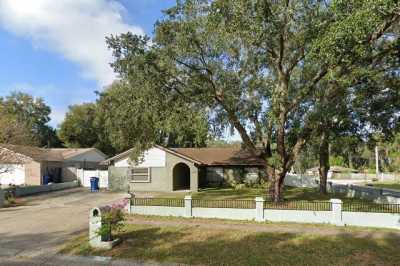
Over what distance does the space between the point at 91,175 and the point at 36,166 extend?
5007 millimetres

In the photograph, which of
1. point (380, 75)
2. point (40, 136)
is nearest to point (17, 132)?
point (380, 75)

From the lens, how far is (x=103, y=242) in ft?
32.3

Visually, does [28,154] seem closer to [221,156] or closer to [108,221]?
[221,156]

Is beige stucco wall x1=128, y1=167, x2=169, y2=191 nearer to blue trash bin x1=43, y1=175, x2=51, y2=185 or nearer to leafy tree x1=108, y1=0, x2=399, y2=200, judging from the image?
blue trash bin x1=43, y1=175, x2=51, y2=185

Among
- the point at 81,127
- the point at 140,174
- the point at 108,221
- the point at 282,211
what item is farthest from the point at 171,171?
the point at 81,127

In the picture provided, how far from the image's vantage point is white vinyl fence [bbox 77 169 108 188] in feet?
103

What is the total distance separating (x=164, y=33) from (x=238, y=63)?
13.8ft

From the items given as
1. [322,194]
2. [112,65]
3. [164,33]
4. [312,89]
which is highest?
[164,33]

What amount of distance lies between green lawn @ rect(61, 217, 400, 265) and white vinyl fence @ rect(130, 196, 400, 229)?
26.9 inches

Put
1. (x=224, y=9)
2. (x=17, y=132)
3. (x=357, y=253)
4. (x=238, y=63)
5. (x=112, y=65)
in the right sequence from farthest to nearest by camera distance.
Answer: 1. (x=17, y=132)
2. (x=238, y=63)
3. (x=112, y=65)
4. (x=224, y=9)
5. (x=357, y=253)

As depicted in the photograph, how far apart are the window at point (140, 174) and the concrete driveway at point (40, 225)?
299 inches

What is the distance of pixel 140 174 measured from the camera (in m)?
28.8

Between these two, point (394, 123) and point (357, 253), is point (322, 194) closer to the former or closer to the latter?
point (394, 123)

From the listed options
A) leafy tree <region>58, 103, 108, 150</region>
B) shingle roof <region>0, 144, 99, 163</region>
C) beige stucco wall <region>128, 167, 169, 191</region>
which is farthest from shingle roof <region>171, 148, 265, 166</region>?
leafy tree <region>58, 103, 108, 150</region>
